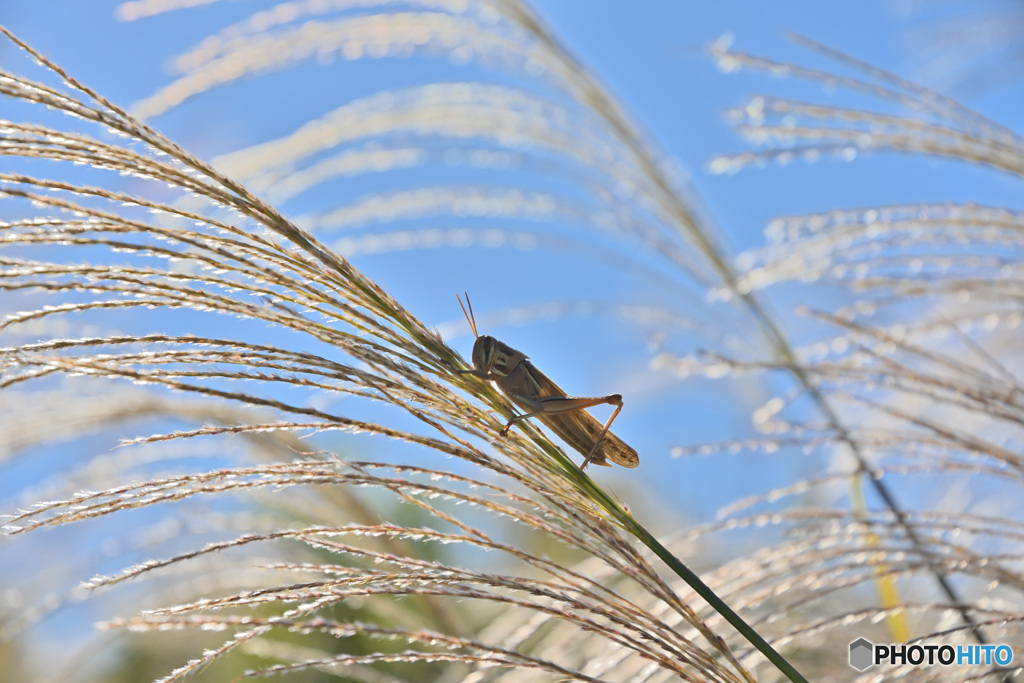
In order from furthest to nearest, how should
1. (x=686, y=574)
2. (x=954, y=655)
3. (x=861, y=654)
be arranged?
(x=861, y=654) → (x=954, y=655) → (x=686, y=574)

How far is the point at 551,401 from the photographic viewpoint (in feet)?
6.01

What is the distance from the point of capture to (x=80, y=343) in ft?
2.90

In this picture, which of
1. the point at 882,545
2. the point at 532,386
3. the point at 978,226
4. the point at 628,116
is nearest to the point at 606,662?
the point at 882,545

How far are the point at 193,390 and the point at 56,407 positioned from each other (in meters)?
1.01

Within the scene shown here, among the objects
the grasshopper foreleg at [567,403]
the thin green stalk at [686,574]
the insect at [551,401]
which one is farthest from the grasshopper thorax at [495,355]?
the thin green stalk at [686,574]

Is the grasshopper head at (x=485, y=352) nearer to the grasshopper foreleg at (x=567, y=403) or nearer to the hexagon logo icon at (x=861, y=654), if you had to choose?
the grasshopper foreleg at (x=567, y=403)

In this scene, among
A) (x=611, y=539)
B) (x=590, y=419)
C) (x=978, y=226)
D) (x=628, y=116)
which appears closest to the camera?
(x=611, y=539)

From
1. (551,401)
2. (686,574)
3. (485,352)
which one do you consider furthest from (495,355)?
(686,574)

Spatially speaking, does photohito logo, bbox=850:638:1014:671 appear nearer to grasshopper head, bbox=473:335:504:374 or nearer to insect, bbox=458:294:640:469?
insect, bbox=458:294:640:469

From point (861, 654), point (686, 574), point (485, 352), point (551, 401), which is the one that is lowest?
point (686, 574)

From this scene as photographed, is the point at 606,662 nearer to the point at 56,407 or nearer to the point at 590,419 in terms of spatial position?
the point at 590,419

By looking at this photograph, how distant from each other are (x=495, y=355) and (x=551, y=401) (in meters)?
0.19

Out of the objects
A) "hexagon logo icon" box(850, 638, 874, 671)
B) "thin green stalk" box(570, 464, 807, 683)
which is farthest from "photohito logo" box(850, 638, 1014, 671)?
"thin green stalk" box(570, 464, 807, 683)

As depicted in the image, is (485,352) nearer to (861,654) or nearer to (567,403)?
(567,403)
